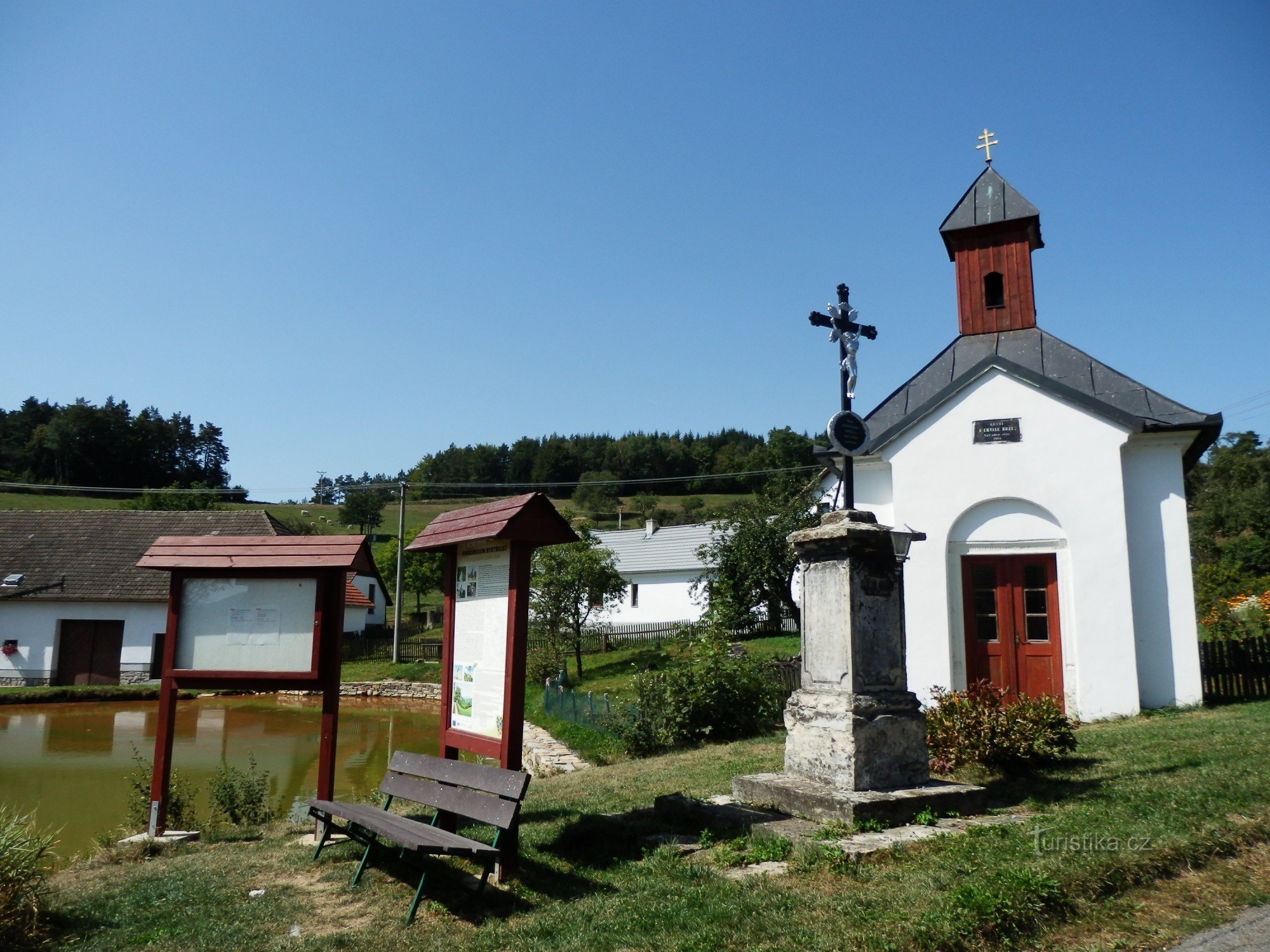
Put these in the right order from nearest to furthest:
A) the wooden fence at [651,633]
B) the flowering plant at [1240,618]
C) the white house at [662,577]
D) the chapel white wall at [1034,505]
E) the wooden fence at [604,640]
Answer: the chapel white wall at [1034,505]
the flowering plant at [1240,618]
the wooden fence at [651,633]
the wooden fence at [604,640]
the white house at [662,577]

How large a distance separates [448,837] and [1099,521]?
10.2 metres

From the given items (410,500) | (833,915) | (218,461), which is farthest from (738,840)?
(218,461)

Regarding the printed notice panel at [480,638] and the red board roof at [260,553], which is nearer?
the printed notice panel at [480,638]

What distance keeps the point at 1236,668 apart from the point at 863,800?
9998 mm

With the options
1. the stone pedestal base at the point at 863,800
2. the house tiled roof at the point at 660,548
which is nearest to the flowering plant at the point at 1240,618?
the stone pedestal base at the point at 863,800

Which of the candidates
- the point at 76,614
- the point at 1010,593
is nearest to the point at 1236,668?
the point at 1010,593

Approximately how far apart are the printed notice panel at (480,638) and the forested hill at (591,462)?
73322 mm

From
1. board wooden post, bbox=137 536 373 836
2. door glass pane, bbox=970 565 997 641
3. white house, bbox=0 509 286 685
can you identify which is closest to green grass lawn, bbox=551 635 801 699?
door glass pane, bbox=970 565 997 641

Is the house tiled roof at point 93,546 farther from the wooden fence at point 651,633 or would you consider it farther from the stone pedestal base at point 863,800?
the stone pedestal base at point 863,800

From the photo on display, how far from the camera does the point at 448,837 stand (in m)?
5.21

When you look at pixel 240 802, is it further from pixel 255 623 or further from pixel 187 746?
pixel 187 746

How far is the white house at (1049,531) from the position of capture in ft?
38.1

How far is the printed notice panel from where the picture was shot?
21.0 ft

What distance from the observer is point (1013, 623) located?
1223cm
